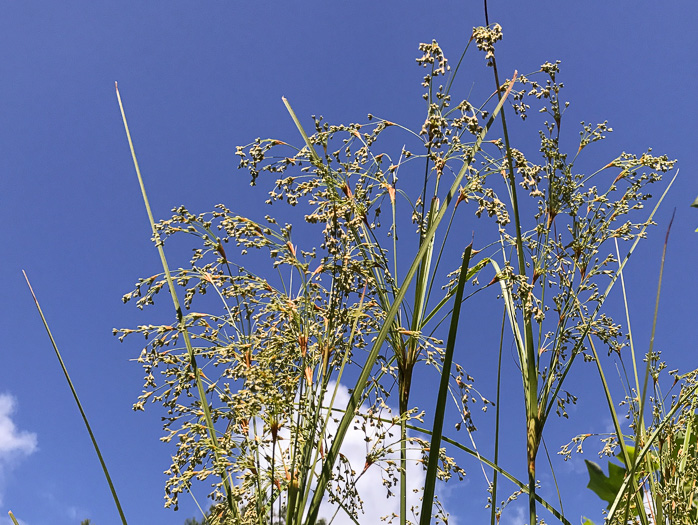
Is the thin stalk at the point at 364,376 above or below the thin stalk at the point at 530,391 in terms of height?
below

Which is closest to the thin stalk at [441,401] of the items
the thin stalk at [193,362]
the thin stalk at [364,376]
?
the thin stalk at [364,376]

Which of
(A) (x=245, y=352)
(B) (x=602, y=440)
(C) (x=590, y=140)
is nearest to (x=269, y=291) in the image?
(A) (x=245, y=352)

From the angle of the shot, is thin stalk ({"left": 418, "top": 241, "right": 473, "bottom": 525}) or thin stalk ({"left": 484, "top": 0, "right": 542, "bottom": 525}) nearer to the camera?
thin stalk ({"left": 418, "top": 241, "right": 473, "bottom": 525})

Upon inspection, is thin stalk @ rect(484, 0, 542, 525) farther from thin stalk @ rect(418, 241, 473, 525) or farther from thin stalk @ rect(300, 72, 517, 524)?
thin stalk @ rect(418, 241, 473, 525)

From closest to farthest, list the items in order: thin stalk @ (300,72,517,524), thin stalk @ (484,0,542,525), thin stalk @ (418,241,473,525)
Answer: thin stalk @ (418,241,473,525), thin stalk @ (300,72,517,524), thin stalk @ (484,0,542,525)

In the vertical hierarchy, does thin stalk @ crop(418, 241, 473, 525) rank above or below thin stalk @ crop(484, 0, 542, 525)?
below

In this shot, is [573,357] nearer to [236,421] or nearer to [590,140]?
[590,140]

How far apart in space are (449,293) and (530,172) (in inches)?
27.2

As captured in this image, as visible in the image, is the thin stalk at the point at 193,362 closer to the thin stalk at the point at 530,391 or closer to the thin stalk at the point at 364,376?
the thin stalk at the point at 364,376

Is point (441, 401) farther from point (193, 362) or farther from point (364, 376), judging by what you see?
point (193, 362)

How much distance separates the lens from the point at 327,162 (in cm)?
209

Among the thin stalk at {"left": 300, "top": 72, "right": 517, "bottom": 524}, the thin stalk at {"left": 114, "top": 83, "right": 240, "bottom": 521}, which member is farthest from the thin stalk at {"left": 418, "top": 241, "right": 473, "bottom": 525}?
the thin stalk at {"left": 114, "top": 83, "right": 240, "bottom": 521}

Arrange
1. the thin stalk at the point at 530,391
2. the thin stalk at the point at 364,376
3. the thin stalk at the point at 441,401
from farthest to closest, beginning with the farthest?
the thin stalk at the point at 530,391, the thin stalk at the point at 364,376, the thin stalk at the point at 441,401

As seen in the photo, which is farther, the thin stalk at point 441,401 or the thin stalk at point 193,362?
the thin stalk at point 193,362
